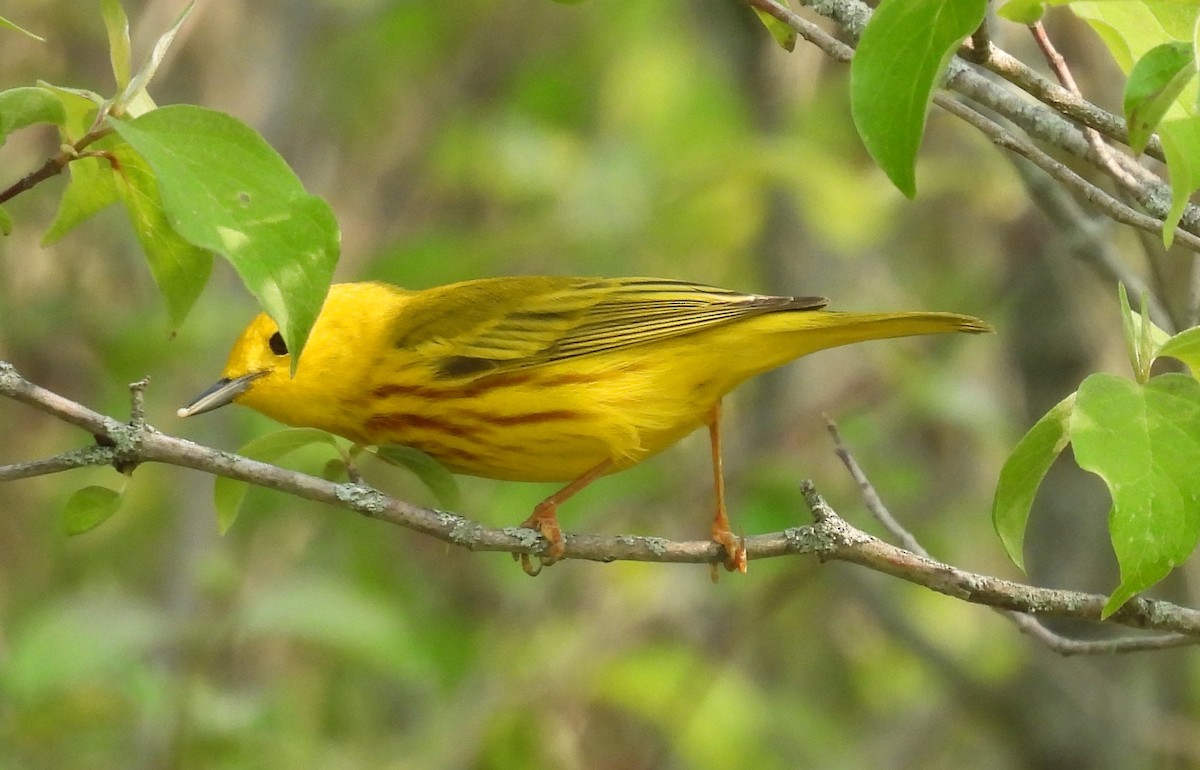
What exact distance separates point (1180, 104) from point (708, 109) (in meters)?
5.78

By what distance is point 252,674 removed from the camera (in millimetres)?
6738

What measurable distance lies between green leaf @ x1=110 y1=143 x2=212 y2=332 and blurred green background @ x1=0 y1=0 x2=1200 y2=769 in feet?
7.89

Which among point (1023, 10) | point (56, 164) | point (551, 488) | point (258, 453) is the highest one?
point (551, 488)

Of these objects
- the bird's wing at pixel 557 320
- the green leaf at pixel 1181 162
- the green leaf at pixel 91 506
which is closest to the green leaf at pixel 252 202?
the green leaf at pixel 91 506

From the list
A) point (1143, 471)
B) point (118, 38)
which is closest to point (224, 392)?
point (118, 38)

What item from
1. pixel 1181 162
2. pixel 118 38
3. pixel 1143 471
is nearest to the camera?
pixel 1181 162

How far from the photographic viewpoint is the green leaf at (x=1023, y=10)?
204 centimetres

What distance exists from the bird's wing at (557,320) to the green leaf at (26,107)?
6.29 feet

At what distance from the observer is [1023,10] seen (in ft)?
6.75

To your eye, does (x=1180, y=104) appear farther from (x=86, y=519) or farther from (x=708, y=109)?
(x=708, y=109)

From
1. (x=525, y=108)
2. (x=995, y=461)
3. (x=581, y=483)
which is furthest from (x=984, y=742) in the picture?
(x=581, y=483)

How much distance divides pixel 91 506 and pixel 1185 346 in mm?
1864

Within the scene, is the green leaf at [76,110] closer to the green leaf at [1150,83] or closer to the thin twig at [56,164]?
the thin twig at [56,164]

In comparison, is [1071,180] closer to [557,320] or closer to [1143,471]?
[1143,471]
